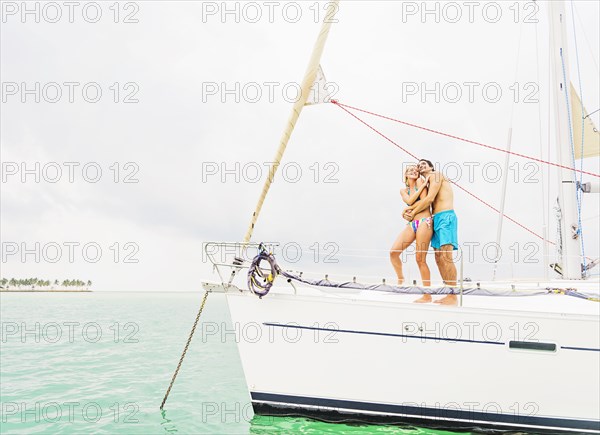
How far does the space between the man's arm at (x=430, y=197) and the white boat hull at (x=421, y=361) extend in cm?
160

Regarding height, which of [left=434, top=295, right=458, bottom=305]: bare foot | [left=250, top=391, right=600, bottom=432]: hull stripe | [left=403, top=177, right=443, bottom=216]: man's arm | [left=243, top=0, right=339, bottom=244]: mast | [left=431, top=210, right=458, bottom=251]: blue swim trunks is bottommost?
[left=250, top=391, right=600, bottom=432]: hull stripe

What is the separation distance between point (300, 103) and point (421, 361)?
14.3 ft

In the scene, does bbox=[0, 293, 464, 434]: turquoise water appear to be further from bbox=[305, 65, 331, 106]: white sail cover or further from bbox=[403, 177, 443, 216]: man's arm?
bbox=[305, 65, 331, 106]: white sail cover

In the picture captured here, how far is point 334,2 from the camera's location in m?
6.65

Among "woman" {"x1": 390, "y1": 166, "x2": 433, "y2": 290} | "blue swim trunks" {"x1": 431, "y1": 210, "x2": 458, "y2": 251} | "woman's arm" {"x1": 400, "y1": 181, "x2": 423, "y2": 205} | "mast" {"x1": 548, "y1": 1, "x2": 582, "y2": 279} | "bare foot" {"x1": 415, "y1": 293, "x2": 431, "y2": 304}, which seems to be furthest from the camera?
"mast" {"x1": 548, "y1": 1, "x2": 582, "y2": 279}

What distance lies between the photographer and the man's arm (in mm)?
6840

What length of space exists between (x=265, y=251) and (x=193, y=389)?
4.97 meters

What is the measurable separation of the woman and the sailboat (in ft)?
2.78

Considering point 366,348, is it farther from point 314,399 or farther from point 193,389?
point 193,389

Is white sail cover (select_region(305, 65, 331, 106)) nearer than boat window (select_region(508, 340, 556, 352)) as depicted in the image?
No

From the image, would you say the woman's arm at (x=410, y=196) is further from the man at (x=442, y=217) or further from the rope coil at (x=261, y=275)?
the rope coil at (x=261, y=275)

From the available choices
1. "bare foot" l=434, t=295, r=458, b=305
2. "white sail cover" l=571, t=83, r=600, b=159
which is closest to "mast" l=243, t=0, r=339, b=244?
"bare foot" l=434, t=295, r=458, b=305

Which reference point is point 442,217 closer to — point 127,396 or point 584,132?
point 584,132

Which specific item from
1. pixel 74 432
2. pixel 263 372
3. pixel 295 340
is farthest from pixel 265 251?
pixel 74 432
